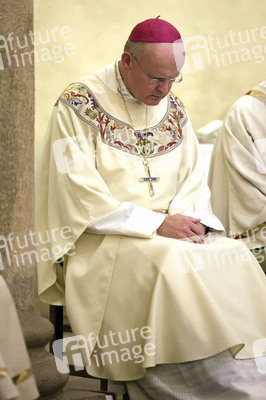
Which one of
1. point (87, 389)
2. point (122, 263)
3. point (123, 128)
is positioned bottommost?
point (87, 389)

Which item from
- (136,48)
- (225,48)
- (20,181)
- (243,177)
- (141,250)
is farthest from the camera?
(225,48)

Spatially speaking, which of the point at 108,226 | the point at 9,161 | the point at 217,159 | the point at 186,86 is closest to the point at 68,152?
the point at 108,226

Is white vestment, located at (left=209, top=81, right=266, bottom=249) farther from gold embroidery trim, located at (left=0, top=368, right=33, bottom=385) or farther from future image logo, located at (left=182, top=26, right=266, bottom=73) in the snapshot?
future image logo, located at (left=182, top=26, right=266, bottom=73)

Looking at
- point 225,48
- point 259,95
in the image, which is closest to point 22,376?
point 259,95

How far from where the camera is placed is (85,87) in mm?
4230

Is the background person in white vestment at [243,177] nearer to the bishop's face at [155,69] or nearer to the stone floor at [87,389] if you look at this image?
the bishop's face at [155,69]

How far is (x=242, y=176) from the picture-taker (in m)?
4.87

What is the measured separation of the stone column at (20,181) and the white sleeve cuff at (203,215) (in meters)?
1.38

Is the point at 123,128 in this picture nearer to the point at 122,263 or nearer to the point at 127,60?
the point at 127,60

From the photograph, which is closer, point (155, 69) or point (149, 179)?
point (155, 69)

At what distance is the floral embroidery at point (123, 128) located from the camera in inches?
162

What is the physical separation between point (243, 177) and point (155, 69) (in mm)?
1173

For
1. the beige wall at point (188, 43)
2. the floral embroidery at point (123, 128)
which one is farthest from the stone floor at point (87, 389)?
the beige wall at point (188, 43)

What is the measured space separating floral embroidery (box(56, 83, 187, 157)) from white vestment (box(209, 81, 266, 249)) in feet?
1.77
